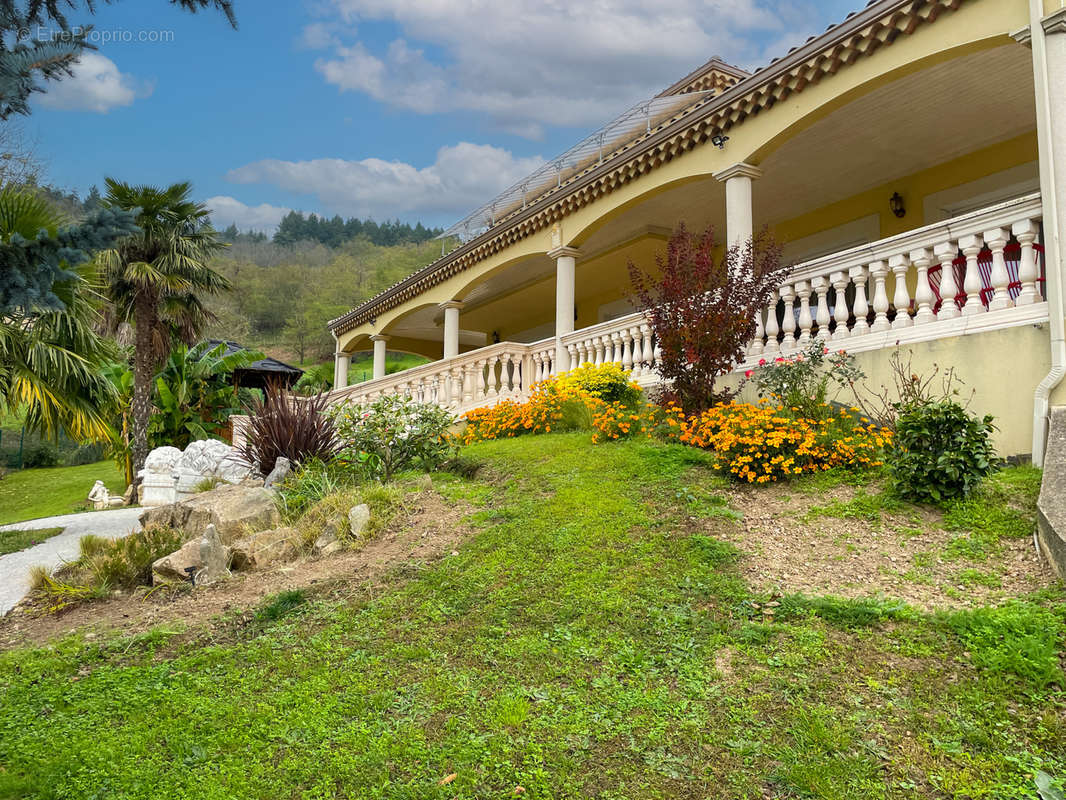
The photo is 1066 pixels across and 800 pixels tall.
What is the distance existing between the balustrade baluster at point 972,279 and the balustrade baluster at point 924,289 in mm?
355

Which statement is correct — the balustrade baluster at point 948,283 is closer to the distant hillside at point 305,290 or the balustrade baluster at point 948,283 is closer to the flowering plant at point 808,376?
the flowering plant at point 808,376

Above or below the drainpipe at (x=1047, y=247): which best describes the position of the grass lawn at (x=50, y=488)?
below

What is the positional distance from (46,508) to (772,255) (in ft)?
59.9

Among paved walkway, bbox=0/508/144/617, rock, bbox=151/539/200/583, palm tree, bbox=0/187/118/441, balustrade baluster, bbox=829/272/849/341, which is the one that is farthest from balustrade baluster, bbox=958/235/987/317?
palm tree, bbox=0/187/118/441

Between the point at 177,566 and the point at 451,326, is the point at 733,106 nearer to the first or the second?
the point at 177,566

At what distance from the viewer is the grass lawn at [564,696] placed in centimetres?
279

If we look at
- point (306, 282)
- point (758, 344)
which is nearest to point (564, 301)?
point (758, 344)

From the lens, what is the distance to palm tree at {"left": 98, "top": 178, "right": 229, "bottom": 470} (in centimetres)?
1508

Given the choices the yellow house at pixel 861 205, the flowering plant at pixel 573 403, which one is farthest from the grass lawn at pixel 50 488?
the flowering plant at pixel 573 403

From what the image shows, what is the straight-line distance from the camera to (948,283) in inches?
261

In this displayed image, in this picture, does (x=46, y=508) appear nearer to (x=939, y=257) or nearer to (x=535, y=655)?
(x=535, y=655)

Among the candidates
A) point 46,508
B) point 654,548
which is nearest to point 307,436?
point 654,548

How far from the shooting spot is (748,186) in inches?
364

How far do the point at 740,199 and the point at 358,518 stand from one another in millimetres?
6371
